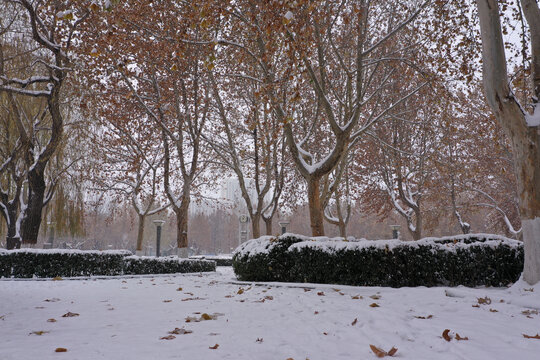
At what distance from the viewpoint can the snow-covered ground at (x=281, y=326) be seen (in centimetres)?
320

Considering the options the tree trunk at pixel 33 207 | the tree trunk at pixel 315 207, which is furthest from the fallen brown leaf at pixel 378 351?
the tree trunk at pixel 33 207

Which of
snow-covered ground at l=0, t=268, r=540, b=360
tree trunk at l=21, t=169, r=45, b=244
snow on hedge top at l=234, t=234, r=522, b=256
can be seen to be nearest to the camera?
snow-covered ground at l=0, t=268, r=540, b=360

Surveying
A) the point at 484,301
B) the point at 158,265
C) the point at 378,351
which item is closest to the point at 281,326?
the point at 378,351

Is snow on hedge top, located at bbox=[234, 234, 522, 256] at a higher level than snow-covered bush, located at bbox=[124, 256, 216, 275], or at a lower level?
higher

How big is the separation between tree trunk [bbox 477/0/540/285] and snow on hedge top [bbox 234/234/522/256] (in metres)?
1.16

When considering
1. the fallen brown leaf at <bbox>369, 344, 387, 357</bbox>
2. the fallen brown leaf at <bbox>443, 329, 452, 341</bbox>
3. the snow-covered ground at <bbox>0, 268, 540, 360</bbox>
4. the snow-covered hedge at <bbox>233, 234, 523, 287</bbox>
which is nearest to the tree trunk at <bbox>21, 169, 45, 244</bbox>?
the snow-covered ground at <bbox>0, 268, 540, 360</bbox>

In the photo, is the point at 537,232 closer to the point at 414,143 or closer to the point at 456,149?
the point at 414,143

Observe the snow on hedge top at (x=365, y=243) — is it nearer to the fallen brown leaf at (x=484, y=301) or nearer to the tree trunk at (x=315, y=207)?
the fallen brown leaf at (x=484, y=301)

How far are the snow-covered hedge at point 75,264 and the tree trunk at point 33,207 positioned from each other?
1799 mm

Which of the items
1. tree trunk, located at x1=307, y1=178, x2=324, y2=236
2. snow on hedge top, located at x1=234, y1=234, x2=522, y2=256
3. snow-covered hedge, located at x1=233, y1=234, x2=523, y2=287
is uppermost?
tree trunk, located at x1=307, y1=178, x2=324, y2=236

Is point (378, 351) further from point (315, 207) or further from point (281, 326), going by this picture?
point (315, 207)

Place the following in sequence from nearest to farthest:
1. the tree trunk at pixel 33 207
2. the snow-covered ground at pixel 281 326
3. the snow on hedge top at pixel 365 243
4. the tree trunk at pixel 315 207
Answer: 1. the snow-covered ground at pixel 281 326
2. the snow on hedge top at pixel 365 243
3. the tree trunk at pixel 315 207
4. the tree trunk at pixel 33 207

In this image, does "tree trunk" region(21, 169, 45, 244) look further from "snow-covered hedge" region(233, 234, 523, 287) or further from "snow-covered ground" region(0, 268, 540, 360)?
"snow-covered hedge" region(233, 234, 523, 287)

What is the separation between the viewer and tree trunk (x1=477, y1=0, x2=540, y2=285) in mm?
6504
